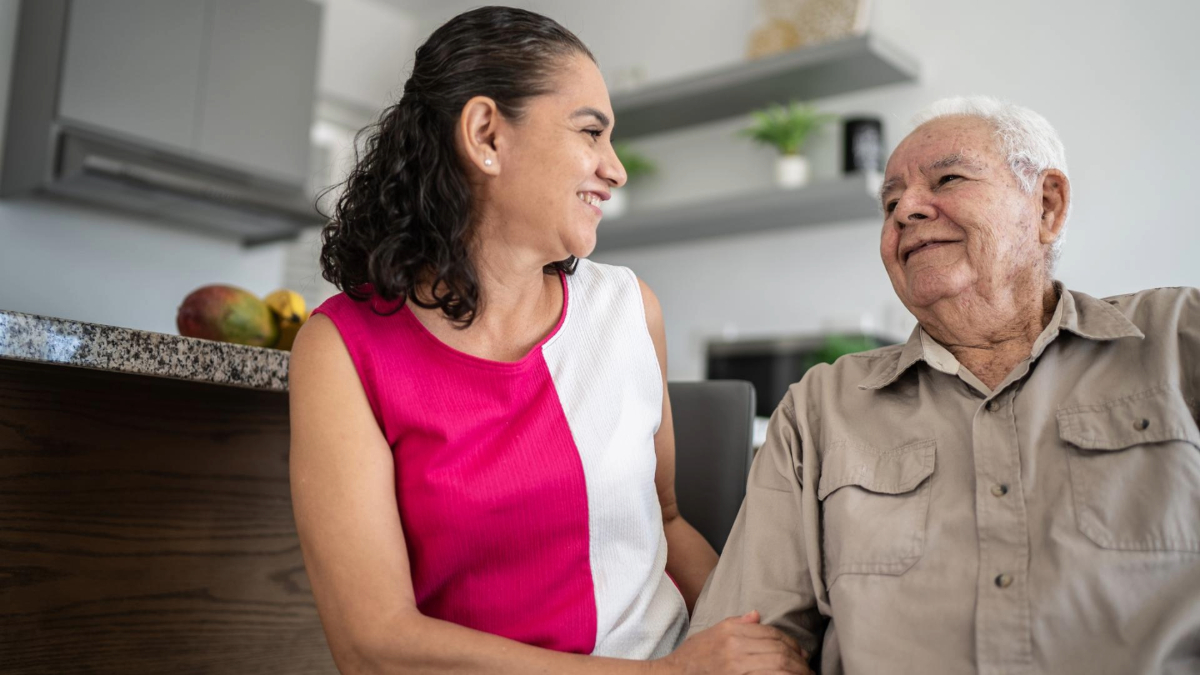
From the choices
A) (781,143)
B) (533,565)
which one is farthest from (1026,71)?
(533,565)

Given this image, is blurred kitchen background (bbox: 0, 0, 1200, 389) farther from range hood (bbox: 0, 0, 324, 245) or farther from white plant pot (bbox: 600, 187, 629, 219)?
white plant pot (bbox: 600, 187, 629, 219)

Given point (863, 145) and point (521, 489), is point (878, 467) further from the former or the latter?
point (863, 145)

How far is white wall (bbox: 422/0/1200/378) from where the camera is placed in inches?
134

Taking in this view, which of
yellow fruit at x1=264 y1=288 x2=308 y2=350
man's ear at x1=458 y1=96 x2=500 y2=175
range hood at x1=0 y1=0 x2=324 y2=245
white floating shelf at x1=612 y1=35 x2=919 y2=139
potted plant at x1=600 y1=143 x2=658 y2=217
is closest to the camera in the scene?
man's ear at x1=458 y1=96 x2=500 y2=175

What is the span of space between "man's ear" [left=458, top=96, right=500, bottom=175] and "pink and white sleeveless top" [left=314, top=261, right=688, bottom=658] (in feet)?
0.73

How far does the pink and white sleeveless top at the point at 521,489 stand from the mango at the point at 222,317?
301mm

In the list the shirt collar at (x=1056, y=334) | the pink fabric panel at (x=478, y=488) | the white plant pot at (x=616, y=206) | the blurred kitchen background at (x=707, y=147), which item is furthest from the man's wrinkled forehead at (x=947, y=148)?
the white plant pot at (x=616, y=206)

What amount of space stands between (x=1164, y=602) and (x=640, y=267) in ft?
12.9

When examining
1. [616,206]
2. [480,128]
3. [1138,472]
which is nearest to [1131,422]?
[1138,472]

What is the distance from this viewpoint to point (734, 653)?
1.14 m

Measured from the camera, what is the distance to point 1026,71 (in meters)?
3.71

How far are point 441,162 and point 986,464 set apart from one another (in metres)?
0.80

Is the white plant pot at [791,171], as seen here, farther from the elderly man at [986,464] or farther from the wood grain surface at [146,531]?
the wood grain surface at [146,531]

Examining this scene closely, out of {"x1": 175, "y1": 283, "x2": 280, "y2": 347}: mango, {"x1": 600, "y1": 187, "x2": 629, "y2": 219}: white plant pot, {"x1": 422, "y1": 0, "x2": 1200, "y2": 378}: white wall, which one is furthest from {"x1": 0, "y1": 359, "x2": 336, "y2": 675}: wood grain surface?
{"x1": 600, "y1": 187, "x2": 629, "y2": 219}: white plant pot
